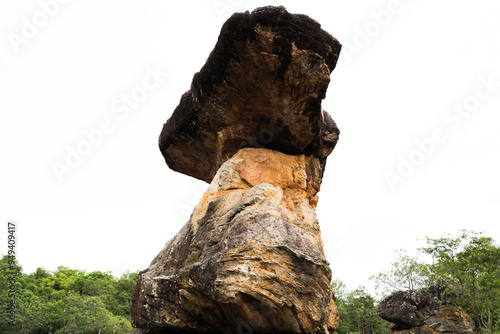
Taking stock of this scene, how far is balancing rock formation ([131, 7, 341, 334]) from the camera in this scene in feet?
13.7

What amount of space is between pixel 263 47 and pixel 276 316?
397 cm

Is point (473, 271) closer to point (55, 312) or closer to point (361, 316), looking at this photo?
point (361, 316)

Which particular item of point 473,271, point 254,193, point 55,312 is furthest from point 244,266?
point 55,312

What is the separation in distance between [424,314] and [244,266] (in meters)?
17.4

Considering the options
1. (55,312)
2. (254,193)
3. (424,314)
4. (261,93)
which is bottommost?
(55,312)

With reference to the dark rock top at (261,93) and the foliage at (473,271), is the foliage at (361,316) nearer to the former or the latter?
the foliage at (473,271)

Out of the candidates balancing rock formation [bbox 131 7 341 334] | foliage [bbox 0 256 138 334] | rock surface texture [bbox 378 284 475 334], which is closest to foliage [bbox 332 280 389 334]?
rock surface texture [bbox 378 284 475 334]

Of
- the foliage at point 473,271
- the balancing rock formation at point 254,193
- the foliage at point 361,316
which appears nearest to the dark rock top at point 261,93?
the balancing rock formation at point 254,193

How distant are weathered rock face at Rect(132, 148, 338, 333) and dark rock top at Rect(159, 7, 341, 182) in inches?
25.6

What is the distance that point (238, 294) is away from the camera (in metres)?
4.02

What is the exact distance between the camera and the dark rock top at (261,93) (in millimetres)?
5008

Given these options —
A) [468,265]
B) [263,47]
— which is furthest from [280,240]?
[468,265]

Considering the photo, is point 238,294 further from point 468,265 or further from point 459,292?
point 459,292

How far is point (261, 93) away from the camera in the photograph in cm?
570
